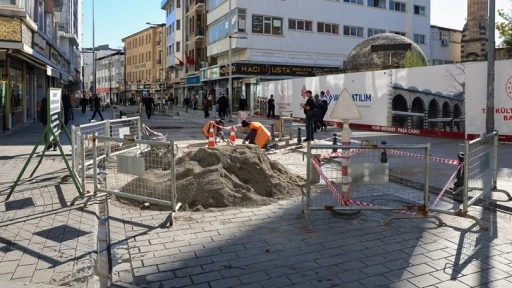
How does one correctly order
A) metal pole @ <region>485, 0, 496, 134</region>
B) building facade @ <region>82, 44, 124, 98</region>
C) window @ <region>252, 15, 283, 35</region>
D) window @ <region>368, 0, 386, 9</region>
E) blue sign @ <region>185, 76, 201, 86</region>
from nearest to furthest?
1. metal pole @ <region>485, 0, 496, 134</region>
2. window @ <region>252, 15, 283, 35</region>
3. window @ <region>368, 0, 386, 9</region>
4. blue sign @ <region>185, 76, 201, 86</region>
5. building facade @ <region>82, 44, 124, 98</region>

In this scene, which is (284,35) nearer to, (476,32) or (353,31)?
(353,31)

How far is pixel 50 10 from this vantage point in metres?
27.8

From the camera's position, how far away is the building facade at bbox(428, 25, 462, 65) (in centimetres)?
5628

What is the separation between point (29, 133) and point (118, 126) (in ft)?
31.7

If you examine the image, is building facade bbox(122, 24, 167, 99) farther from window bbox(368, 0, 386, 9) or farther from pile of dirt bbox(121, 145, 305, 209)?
pile of dirt bbox(121, 145, 305, 209)

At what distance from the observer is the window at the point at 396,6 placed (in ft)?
166

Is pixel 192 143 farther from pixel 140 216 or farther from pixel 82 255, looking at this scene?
pixel 82 255

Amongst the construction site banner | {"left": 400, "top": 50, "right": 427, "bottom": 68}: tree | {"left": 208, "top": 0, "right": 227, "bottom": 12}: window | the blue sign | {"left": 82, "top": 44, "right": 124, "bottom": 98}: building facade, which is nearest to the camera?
the construction site banner

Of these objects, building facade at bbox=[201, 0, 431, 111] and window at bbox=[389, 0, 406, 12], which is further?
window at bbox=[389, 0, 406, 12]

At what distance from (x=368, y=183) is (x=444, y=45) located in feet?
184

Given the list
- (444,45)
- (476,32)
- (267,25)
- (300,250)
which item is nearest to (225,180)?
(300,250)

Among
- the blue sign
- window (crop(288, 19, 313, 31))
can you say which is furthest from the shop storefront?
the blue sign

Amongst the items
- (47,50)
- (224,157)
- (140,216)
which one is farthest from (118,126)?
(47,50)

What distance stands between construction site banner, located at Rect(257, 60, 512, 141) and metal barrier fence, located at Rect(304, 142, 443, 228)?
6031 millimetres
